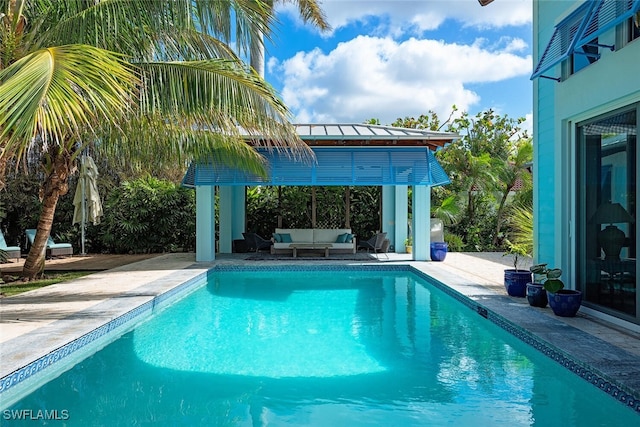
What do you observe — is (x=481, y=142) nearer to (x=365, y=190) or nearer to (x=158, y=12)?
(x=365, y=190)

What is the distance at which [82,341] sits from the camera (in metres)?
5.81

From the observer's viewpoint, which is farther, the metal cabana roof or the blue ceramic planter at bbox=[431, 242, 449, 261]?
the blue ceramic planter at bbox=[431, 242, 449, 261]

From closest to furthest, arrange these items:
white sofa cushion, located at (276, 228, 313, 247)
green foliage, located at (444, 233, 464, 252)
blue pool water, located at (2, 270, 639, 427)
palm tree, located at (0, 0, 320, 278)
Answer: blue pool water, located at (2, 270, 639, 427), palm tree, located at (0, 0, 320, 278), white sofa cushion, located at (276, 228, 313, 247), green foliage, located at (444, 233, 464, 252)

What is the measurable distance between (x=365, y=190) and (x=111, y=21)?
13.2 metres

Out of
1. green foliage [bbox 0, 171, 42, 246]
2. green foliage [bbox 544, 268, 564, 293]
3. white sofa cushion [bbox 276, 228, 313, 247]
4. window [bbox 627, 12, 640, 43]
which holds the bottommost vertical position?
green foliage [bbox 544, 268, 564, 293]

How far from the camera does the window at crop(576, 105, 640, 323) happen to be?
6.08 metres

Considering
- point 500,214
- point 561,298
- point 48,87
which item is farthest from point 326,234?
point 48,87

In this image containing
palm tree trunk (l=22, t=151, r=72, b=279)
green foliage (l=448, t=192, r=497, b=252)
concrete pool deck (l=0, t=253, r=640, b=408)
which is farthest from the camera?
green foliage (l=448, t=192, r=497, b=252)

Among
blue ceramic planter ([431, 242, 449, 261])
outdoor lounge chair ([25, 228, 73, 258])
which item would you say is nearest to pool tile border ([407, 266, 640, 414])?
blue ceramic planter ([431, 242, 449, 261])

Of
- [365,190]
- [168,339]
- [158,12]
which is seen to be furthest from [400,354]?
[365,190]

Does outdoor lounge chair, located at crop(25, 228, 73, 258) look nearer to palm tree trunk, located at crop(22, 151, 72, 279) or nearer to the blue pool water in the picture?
palm tree trunk, located at crop(22, 151, 72, 279)

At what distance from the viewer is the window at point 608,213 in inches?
239

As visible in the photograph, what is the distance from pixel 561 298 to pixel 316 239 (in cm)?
1085

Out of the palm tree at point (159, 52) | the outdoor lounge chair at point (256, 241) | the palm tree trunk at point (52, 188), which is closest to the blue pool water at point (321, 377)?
the palm tree at point (159, 52)
